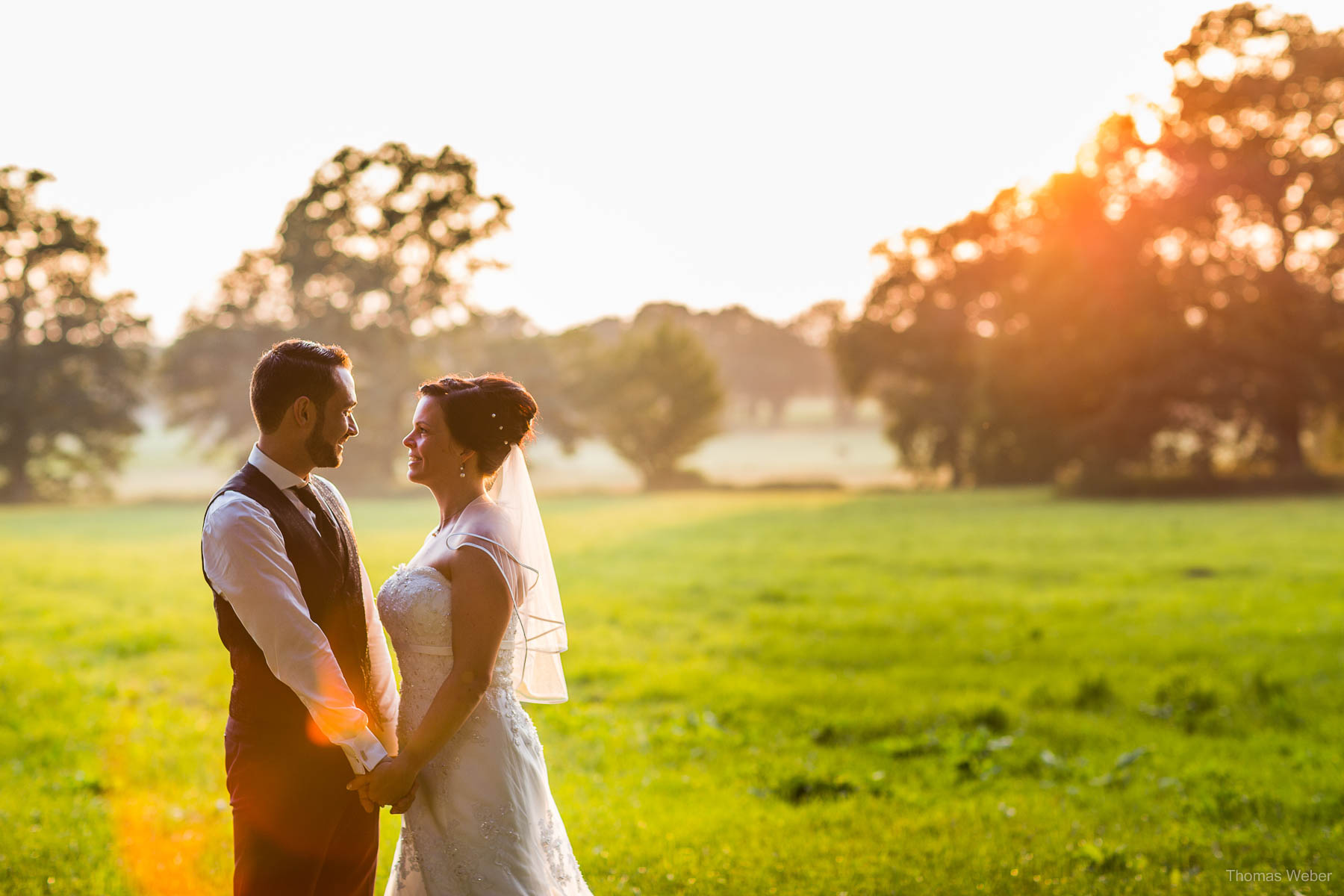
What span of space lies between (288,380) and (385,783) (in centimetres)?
144

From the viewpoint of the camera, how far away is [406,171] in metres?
53.1

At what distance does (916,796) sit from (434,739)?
466cm

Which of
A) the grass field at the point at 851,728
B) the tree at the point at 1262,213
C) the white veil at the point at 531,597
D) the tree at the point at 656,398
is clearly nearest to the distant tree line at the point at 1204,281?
the tree at the point at 1262,213

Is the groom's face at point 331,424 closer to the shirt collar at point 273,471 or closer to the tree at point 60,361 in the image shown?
the shirt collar at point 273,471

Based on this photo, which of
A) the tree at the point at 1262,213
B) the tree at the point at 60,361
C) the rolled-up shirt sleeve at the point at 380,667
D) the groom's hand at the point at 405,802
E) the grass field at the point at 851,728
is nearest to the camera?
the groom's hand at the point at 405,802

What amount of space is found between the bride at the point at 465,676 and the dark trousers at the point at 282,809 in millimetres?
156

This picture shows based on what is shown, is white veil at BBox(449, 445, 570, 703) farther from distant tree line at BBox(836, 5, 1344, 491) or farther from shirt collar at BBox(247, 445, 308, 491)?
distant tree line at BBox(836, 5, 1344, 491)

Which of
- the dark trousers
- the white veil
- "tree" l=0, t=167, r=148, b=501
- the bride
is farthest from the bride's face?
"tree" l=0, t=167, r=148, b=501

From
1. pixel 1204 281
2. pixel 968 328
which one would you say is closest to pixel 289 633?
pixel 1204 281

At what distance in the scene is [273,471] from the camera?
3.92 m

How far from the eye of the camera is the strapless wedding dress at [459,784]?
161 inches

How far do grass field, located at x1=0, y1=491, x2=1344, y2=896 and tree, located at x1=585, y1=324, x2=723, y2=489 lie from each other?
4601 cm

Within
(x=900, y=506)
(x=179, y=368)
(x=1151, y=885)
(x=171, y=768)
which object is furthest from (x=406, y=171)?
(x=1151, y=885)

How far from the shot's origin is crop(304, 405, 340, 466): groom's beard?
395 centimetres
